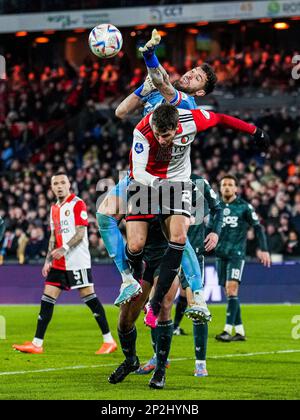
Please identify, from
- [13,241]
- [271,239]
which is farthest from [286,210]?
[13,241]

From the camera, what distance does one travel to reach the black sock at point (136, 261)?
9750 millimetres

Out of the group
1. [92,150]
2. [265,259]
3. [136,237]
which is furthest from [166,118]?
[92,150]

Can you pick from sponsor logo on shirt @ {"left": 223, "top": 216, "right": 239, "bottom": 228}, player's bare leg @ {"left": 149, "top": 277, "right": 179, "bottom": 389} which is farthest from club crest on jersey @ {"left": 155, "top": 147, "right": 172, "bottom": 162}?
sponsor logo on shirt @ {"left": 223, "top": 216, "right": 239, "bottom": 228}

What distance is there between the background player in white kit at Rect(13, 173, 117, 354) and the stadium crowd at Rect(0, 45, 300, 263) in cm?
1030

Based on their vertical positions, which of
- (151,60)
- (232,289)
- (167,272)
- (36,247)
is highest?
(151,60)

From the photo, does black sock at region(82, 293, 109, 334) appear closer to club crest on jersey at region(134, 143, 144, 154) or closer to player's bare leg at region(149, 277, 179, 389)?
player's bare leg at region(149, 277, 179, 389)

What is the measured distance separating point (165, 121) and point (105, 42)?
179 centimetres

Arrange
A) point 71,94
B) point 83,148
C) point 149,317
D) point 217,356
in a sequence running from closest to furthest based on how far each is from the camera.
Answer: point 149,317 → point 217,356 → point 83,148 → point 71,94

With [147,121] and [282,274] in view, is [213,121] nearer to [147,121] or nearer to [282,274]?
[147,121]

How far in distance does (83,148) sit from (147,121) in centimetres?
Result: 2281

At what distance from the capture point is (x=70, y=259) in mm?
13375

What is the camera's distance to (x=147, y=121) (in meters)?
9.47

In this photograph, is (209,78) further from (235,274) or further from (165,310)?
(235,274)

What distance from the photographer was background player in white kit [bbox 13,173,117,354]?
13227 mm
